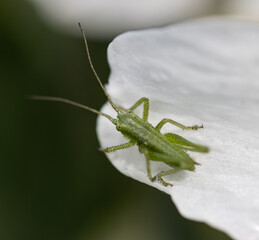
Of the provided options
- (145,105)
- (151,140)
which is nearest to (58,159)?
(151,140)

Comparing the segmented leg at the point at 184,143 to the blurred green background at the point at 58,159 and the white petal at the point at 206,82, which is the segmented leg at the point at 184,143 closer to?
the white petal at the point at 206,82

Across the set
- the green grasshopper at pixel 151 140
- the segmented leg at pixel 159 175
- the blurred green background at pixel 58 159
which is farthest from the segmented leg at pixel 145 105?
the blurred green background at pixel 58 159

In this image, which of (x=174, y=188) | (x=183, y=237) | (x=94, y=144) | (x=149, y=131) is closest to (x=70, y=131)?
(x=94, y=144)

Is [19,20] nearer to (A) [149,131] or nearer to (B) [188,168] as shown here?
(A) [149,131]

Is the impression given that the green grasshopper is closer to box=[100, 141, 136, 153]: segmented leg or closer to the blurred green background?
box=[100, 141, 136, 153]: segmented leg

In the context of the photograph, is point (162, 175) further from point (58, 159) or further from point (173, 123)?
point (58, 159)
